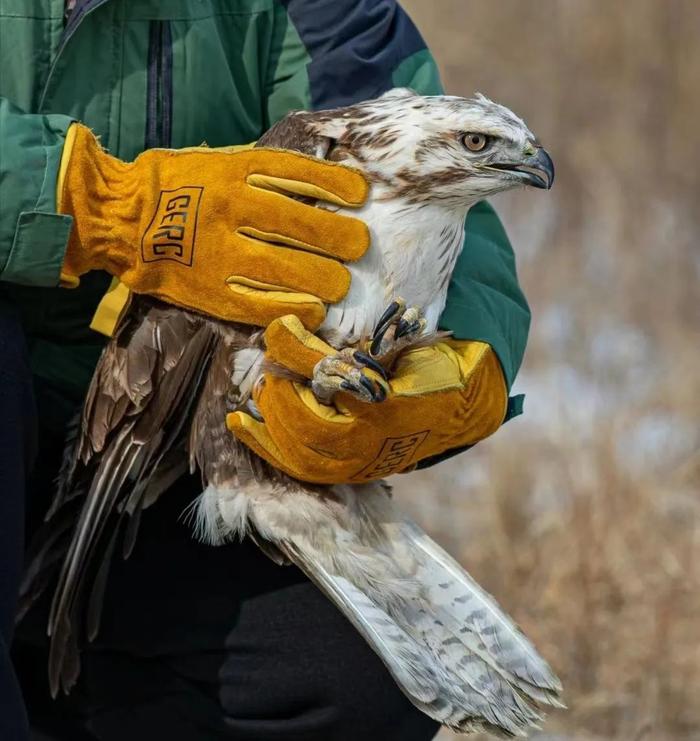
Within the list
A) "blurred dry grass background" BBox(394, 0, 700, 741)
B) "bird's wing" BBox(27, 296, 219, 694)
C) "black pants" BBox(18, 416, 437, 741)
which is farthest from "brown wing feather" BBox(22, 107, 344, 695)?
"blurred dry grass background" BBox(394, 0, 700, 741)

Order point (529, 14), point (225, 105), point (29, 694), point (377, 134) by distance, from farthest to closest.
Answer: point (529, 14) < point (29, 694) < point (225, 105) < point (377, 134)

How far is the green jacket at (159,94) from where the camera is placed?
8.42 ft

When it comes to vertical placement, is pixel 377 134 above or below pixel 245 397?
above

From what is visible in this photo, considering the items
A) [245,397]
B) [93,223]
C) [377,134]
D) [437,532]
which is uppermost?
[377,134]

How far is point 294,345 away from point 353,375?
0.17m

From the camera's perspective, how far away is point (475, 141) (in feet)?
9.07

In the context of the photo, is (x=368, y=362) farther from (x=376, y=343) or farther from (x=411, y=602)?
(x=411, y=602)

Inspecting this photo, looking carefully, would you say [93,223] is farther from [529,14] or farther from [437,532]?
[529,14]

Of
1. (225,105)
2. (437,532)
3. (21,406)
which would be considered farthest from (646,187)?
(21,406)

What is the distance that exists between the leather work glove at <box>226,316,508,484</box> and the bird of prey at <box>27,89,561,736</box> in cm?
6

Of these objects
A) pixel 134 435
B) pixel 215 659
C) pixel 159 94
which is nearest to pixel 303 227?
pixel 159 94

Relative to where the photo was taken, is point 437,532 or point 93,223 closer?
point 93,223

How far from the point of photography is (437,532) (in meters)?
5.76

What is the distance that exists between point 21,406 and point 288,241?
64 cm
